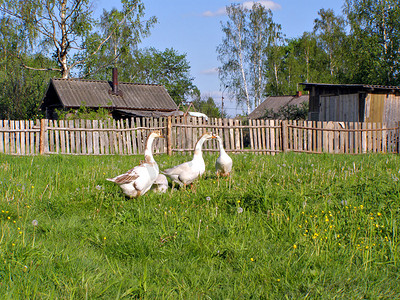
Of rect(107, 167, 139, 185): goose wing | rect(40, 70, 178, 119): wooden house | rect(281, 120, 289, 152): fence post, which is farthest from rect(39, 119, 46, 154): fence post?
rect(40, 70, 178, 119): wooden house

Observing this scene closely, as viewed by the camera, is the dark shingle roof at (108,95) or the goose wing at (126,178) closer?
the goose wing at (126,178)

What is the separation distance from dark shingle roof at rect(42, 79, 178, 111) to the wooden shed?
11.3 m

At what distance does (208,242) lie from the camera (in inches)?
155

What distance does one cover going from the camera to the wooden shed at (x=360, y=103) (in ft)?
69.2

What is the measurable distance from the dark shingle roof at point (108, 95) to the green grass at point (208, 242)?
21256mm

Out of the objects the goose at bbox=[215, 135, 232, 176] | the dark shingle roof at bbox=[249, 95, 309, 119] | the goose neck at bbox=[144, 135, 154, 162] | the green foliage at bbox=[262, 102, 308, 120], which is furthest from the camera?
the dark shingle roof at bbox=[249, 95, 309, 119]

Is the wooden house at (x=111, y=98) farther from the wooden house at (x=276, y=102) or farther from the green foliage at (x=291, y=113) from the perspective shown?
the wooden house at (x=276, y=102)

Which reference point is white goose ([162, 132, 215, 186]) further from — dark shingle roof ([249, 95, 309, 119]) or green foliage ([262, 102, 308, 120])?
dark shingle roof ([249, 95, 309, 119])

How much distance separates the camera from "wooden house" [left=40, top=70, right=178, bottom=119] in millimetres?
26844

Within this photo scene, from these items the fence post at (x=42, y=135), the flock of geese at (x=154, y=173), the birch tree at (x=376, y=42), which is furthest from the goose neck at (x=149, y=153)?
the birch tree at (x=376, y=42)

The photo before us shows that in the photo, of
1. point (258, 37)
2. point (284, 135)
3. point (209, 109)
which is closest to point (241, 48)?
point (258, 37)

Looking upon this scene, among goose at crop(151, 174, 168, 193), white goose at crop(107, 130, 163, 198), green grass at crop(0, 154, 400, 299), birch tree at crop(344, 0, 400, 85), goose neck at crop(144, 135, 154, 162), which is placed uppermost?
birch tree at crop(344, 0, 400, 85)

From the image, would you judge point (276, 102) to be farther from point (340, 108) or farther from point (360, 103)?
point (360, 103)

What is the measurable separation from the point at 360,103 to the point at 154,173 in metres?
18.4
